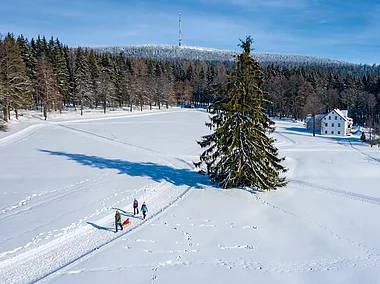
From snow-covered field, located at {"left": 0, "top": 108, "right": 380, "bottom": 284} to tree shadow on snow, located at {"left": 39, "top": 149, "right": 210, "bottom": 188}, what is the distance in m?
0.09

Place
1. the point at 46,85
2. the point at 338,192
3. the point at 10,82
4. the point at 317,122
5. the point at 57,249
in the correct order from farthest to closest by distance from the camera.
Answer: the point at 317,122 → the point at 46,85 → the point at 10,82 → the point at 338,192 → the point at 57,249

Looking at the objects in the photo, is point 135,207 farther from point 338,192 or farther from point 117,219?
point 338,192

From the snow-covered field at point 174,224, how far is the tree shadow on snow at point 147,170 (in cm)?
9

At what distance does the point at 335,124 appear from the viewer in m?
64.7

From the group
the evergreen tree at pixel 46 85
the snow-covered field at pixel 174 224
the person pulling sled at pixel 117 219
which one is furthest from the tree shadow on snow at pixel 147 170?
the evergreen tree at pixel 46 85

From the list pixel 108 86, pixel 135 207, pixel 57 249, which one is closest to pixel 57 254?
pixel 57 249

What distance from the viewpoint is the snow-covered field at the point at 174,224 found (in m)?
12.0

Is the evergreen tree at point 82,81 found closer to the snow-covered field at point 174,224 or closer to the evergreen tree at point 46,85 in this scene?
the evergreen tree at point 46,85

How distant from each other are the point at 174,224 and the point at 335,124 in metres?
58.8

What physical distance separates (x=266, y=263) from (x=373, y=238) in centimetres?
688

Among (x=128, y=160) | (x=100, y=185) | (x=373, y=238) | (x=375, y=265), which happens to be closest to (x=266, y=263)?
(x=375, y=265)

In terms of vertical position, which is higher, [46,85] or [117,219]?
[46,85]

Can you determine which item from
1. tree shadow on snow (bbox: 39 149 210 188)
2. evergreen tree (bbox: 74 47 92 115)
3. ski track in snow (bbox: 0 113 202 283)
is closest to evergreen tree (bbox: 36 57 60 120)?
evergreen tree (bbox: 74 47 92 115)

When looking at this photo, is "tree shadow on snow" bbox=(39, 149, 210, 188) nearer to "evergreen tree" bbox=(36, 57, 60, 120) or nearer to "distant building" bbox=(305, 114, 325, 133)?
"evergreen tree" bbox=(36, 57, 60, 120)
